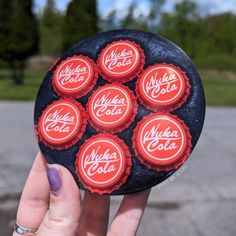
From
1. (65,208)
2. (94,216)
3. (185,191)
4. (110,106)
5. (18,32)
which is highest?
(110,106)

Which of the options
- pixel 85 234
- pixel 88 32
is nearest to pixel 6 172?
pixel 85 234

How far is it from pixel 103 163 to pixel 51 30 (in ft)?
85.2

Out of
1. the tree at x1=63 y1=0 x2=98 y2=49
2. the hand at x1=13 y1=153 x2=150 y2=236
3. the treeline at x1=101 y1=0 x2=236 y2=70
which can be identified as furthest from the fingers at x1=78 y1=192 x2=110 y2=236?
the treeline at x1=101 y1=0 x2=236 y2=70

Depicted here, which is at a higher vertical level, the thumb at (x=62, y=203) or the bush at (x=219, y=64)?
the thumb at (x=62, y=203)

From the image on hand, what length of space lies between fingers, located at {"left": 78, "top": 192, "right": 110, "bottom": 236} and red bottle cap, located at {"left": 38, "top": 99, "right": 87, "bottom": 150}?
0.65ft

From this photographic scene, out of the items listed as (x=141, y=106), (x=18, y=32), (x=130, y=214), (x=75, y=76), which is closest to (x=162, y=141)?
(x=141, y=106)

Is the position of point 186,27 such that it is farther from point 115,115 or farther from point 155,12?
point 115,115

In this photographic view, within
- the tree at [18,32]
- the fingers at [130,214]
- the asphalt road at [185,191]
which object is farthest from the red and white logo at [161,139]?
the tree at [18,32]

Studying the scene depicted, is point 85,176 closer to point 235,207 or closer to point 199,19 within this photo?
point 235,207

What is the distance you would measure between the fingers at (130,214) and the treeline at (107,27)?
10506 millimetres

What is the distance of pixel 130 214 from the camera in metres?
1.14

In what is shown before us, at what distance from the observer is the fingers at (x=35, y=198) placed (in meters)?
1.19

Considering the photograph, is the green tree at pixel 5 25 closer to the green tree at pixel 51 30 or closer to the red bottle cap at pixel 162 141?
the red bottle cap at pixel 162 141

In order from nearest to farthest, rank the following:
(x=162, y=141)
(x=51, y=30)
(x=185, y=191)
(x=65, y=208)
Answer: (x=65, y=208) < (x=162, y=141) < (x=185, y=191) < (x=51, y=30)
